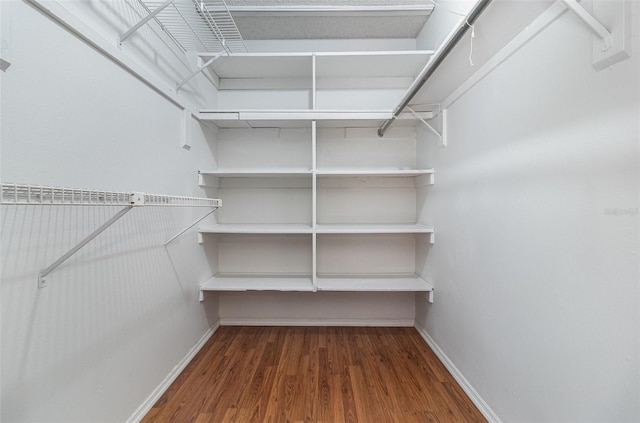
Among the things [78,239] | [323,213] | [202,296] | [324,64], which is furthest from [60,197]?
[324,64]

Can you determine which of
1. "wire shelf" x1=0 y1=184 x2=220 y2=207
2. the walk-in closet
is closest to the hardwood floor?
the walk-in closet

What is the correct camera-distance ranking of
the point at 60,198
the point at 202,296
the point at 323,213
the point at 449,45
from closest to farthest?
the point at 60,198 < the point at 449,45 < the point at 202,296 < the point at 323,213

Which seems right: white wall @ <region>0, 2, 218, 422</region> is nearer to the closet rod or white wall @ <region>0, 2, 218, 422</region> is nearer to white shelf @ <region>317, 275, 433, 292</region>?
white shelf @ <region>317, 275, 433, 292</region>

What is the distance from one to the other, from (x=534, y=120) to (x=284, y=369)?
1878 mm

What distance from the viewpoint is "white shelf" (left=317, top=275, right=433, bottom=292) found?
1913 millimetres

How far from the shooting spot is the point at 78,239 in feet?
3.06

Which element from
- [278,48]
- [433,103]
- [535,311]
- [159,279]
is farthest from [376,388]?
[278,48]

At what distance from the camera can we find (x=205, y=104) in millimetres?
2004

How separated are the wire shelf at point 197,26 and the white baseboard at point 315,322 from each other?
2112 mm

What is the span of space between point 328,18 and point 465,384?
8.53 ft

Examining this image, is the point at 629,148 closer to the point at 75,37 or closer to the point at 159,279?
the point at 75,37

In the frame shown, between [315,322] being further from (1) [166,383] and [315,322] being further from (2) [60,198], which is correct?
(2) [60,198]

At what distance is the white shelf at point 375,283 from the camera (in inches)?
75.3

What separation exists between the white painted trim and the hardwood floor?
1.73 m
